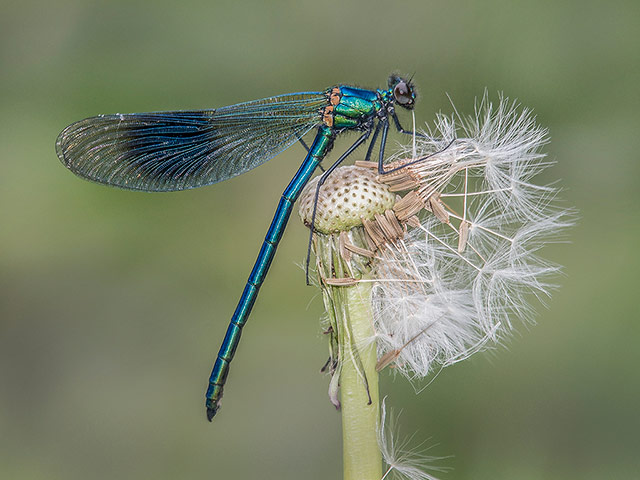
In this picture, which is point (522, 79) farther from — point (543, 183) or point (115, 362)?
point (115, 362)

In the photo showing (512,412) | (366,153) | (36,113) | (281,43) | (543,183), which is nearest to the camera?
(366,153)

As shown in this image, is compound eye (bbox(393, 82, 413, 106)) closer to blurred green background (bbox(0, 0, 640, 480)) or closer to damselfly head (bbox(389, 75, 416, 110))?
damselfly head (bbox(389, 75, 416, 110))

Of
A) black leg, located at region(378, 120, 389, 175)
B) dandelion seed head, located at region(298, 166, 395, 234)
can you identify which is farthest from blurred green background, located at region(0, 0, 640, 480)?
dandelion seed head, located at region(298, 166, 395, 234)

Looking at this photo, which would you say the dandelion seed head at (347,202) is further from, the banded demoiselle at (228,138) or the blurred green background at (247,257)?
the blurred green background at (247,257)

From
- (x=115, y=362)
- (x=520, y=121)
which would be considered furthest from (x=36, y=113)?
(x=520, y=121)

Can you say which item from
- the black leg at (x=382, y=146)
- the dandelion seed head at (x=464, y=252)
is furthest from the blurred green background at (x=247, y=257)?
the black leg at (x=382, y=146)

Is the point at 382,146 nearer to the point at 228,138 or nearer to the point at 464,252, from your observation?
the point at 464,252
